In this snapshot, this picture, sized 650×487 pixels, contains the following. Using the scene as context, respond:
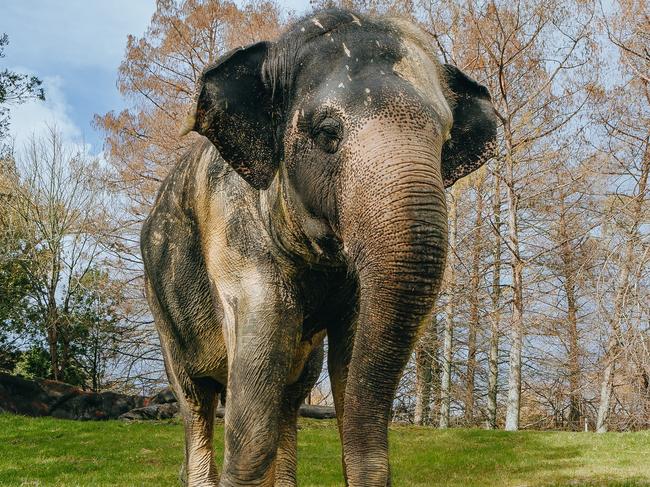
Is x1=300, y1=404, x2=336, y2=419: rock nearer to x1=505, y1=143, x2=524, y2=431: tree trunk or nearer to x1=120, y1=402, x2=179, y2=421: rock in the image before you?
x1=120, y1=402, x2=179, y2=421: rock

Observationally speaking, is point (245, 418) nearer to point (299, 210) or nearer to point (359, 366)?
point (359, 366)

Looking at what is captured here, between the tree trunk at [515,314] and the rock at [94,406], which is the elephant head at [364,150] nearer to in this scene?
the tree trunk at [515,314]

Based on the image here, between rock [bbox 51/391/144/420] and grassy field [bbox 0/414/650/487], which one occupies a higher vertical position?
rock [bbox 51/391/144/420]

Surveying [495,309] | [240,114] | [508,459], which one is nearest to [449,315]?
[495,309]

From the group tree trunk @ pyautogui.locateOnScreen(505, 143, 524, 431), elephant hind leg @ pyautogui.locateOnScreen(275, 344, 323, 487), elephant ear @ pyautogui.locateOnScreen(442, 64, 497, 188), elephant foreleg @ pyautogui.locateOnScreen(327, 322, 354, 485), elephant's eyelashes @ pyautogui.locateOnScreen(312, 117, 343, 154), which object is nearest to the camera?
elephant's eyelashes @ pyautogui.locateOnScreen(312, 117, 343, 154)

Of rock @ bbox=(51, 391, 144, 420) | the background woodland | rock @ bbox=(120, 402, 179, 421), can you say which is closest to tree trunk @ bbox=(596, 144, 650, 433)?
the background woodland

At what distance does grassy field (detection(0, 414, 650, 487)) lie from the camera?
864cm

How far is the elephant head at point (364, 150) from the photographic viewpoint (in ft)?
8.07

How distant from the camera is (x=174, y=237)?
4.18 m

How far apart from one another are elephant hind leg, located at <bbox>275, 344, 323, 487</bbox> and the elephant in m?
0.46

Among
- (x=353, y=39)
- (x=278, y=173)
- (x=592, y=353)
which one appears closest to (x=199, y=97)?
(x=278, y=173)

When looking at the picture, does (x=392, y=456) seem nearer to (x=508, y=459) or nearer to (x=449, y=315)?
(x=508, y=459)

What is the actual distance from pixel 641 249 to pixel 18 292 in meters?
16.5

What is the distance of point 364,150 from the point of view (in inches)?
102
